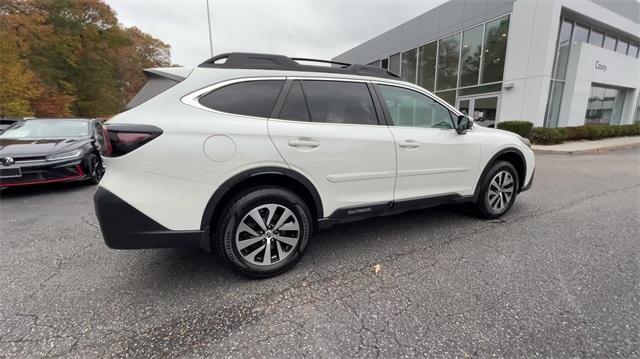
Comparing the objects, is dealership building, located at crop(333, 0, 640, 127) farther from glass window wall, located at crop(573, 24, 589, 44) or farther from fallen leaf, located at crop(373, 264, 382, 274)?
fallen leaf, located at crop(373, 264, 382, 274)

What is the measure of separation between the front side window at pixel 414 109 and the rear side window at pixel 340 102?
25 cm

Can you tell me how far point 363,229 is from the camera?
11.2 ft

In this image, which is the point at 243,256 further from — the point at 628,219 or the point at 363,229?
the point at 628,219

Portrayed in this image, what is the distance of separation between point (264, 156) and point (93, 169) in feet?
17.5

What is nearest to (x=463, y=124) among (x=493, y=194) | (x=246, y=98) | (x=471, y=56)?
(x=493, y=194)

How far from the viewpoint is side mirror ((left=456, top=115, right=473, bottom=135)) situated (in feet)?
10.4

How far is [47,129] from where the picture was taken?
5.88 meters

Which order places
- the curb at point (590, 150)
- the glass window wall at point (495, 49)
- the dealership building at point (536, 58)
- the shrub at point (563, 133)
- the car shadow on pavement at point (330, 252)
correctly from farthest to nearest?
the glass window wall at point (495, 49) < the dealership building at point (536, 58) < the shrub at point (563, 133) < the curb at point (590, 150) < the car shadow on pavement at point (330, 252)

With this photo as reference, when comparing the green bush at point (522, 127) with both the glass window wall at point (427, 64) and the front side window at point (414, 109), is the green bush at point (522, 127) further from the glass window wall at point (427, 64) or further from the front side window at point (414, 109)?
the front side window at point (414, 109)

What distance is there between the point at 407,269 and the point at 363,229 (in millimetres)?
948

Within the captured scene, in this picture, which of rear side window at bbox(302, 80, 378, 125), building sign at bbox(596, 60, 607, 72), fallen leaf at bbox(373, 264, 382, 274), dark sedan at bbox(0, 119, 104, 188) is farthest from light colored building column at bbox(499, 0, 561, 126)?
dark sedan at bbox(0, 119, 104, 188)

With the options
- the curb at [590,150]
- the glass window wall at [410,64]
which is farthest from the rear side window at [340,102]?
the glass window wall at [410,64]

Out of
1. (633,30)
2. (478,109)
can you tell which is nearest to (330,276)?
(478,109)

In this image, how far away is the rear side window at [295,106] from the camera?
2402 millimetres
